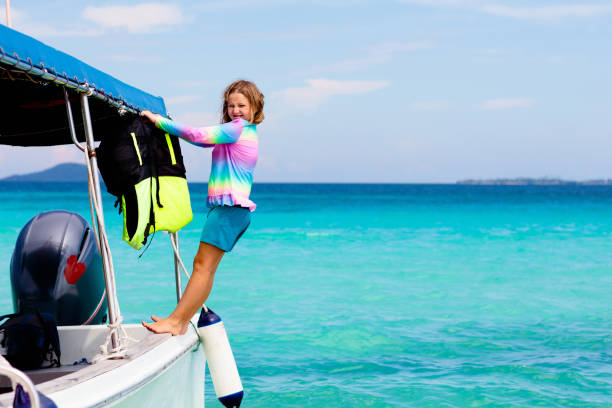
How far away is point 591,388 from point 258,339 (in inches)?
145

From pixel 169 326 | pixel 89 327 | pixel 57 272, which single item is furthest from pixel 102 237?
pixel 57 272

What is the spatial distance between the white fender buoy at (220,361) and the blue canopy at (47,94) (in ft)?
4.00

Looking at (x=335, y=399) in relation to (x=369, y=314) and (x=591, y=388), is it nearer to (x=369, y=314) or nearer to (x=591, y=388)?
(x=591, y=388)

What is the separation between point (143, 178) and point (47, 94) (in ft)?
3.23

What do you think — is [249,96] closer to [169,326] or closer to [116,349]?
[169,326]

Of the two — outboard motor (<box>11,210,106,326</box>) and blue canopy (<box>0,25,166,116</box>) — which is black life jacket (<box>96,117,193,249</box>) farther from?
outboard motor (<box>11,210,106,326</box>)

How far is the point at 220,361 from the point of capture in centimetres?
389

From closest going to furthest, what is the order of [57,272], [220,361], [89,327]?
[220,361], [89,327], [57,272]

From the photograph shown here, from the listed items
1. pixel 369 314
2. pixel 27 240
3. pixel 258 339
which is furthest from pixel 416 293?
pixel 27 240

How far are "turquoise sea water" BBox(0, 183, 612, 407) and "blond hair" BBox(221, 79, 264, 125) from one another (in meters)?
3.15

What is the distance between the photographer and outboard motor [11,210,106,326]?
4863 mm

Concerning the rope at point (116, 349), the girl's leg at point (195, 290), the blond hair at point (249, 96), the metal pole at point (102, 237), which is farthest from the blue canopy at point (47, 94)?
the rope at point (116, 349)

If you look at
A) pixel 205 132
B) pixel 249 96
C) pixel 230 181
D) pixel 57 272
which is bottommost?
pixel 57 272

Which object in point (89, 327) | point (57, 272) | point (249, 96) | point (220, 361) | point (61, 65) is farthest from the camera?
point (57, 272)
